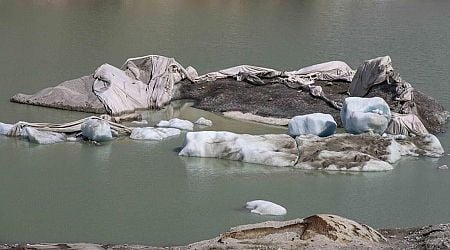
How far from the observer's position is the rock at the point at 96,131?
9070 millimetres

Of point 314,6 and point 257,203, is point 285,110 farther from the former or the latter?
point 314,6

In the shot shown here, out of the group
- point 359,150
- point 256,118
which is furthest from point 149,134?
point 359,150

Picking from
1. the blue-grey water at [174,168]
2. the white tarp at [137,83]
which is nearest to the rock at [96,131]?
the blue-grey water at [174,168]

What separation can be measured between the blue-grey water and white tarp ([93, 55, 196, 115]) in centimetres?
29

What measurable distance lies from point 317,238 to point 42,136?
4494mm

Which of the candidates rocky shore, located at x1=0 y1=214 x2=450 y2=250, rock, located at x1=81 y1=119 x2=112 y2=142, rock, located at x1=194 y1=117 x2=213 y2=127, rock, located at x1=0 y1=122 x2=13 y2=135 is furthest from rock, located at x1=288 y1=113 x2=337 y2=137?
rocky shore, located at x1=0 y1=214 x2=450 y2=250

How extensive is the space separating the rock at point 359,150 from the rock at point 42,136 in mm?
2480

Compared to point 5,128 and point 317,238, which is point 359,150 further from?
point 5,128

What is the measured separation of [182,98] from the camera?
Result: 37.1ft

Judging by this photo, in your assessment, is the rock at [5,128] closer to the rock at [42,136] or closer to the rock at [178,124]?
the rock at [42,136]

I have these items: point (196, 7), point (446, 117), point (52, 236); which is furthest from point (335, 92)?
point (196, 7)

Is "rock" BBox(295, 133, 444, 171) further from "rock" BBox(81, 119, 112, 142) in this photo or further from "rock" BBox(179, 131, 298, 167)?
"rock" BBox(81, 119, 112, 142)

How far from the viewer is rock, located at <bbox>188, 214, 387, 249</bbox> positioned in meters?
5.24

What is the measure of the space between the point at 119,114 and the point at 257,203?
370 cm
